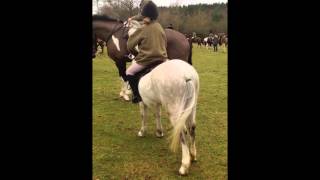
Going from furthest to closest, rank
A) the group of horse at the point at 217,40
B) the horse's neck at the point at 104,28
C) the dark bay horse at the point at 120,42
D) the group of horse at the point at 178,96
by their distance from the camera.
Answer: the horse's neck at the point at 104,28 < the dark bay horse at the point at 120,42 < the group of horse at the point at 178,96 < the group of horse at the point at 217,40

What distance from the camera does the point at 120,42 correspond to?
1005 cm

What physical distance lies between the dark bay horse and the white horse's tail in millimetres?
3261

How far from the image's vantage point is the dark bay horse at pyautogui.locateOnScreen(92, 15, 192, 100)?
9.20 m

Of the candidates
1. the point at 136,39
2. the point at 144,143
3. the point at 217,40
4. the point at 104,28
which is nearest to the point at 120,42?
the point at 104,28

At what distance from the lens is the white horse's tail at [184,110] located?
5395 mm

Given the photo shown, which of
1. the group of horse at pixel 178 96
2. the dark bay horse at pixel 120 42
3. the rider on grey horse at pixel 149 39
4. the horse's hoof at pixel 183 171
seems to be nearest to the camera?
the group of horse at pixel 178 96

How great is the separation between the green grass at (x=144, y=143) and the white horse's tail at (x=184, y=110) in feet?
2.08

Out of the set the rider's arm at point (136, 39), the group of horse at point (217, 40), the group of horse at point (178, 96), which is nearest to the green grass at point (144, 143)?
the group of horse at point (178, 96)

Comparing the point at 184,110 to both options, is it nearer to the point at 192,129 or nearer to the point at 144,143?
the point at 192,129

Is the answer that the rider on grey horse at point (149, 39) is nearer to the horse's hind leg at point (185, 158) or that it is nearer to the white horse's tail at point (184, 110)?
the white horse's tail at point (184, 110)

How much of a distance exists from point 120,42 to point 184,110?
4.79 metres

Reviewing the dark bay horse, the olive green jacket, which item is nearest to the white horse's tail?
the olive green jacket

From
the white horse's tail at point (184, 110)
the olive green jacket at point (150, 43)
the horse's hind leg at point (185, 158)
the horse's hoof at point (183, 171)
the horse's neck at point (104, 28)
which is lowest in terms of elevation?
the horse's hoof at point (183, 171)
